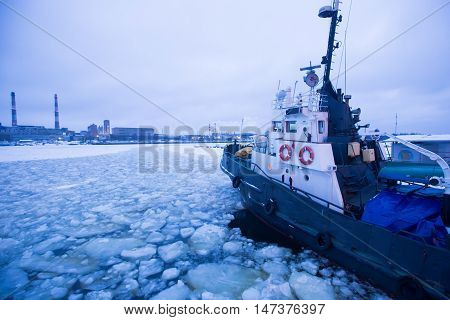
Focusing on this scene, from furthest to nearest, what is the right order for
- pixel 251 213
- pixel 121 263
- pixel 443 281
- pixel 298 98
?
pixel 251 213 < pixel 298 98 < pixel 121 263 < pixel 443 281

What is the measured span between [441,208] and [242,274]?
4446mm

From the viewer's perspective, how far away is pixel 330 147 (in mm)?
6418

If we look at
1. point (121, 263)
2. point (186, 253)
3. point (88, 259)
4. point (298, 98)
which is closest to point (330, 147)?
point (298, 98)

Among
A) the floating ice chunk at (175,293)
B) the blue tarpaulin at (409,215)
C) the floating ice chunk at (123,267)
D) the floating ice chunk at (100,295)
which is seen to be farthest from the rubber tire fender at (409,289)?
the floating ice chunk at (123,267)

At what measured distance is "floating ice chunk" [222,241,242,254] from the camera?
6.31m

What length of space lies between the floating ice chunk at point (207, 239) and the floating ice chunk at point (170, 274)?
99cm

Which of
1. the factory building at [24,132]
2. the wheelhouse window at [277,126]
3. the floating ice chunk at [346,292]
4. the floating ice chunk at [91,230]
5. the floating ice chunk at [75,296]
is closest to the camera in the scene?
the floating ice chunk at [75,296]

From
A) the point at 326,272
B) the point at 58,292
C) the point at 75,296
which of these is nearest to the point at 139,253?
the point at 75,296

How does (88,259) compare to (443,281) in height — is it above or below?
below

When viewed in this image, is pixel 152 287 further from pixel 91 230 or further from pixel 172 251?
pixel 91 230

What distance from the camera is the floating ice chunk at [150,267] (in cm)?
526

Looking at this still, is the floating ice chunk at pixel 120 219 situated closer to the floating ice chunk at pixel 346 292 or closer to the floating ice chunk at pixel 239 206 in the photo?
the floating ice chunk at pixel 239 206

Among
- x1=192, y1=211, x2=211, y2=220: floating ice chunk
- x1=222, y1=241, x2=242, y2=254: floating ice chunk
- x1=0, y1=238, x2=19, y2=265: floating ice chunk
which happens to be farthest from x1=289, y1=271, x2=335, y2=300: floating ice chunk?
x1=0, y1=238, x2=19, y2=265: floating ice chunk

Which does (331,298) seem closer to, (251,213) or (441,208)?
(441,208)
